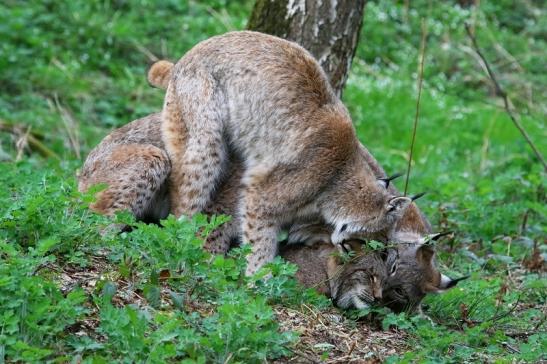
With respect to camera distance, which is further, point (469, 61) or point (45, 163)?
point (469, 61)

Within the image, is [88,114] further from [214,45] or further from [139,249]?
[139,249]

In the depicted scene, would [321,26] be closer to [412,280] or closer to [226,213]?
[226,213]

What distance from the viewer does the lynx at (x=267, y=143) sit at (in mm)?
6262

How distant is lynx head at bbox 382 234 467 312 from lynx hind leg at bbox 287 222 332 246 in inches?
25.3

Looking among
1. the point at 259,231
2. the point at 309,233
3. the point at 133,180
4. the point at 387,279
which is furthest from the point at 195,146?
the point at 387,279

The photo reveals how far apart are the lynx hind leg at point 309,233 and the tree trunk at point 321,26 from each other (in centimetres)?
164

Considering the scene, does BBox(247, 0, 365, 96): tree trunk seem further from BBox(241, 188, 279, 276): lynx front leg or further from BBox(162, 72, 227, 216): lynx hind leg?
BBox(241, 188, 279, 276): lynx front leg

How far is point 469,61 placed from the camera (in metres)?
14.7

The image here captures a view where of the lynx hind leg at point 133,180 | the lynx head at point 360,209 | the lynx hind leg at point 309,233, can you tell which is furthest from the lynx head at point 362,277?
the lynx hind leg at point 133,180

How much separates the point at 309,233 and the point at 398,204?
2.18 feet

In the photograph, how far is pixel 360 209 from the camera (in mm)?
6254

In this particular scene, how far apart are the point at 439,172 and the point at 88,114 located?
379cm

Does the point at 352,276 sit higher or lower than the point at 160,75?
lower

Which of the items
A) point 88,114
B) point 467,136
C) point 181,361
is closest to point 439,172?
point 467,136
